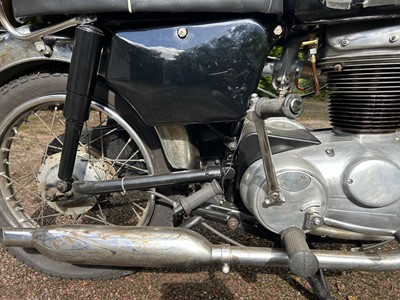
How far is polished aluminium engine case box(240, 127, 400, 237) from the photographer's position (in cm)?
126

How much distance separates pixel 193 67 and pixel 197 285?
3.19 feet

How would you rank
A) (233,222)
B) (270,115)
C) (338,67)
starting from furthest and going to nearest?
(233,222)
(338,67)
(270,115)

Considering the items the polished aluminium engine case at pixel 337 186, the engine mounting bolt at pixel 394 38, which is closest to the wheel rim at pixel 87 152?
the polished aluminium engine case at pixel 337 186

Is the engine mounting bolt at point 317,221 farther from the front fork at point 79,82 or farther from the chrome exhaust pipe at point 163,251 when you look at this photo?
the front fork at point 79,82

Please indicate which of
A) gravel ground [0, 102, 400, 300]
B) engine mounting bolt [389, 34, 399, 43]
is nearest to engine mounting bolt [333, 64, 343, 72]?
engine mounting bolt [389, 34, 399, 43]

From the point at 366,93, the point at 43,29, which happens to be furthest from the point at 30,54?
the point at 366,93

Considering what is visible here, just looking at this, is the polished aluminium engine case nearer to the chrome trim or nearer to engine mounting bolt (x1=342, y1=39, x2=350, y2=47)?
engine mounting bolt (x1=342, y1=39, x2=350, y2=47)

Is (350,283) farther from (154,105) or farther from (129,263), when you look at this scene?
(154,105)

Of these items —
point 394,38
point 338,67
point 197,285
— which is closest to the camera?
point 394,38

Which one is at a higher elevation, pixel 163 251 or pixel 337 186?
pixel 337 186

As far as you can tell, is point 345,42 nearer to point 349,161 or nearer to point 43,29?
Answer: point 349,161

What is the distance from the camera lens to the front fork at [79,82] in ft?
3.95

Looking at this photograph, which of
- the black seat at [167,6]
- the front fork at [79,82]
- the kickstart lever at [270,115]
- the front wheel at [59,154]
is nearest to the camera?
the kickstart lever at [270,115]

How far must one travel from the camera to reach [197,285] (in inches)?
62.8
